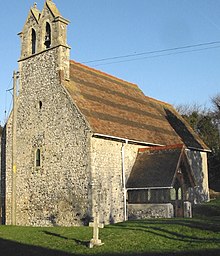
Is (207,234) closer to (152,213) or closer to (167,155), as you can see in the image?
(152,213)

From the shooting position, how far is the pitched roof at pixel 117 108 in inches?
893

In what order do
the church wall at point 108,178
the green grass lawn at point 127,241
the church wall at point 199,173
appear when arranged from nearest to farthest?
1. the green grass lawn at point 127,241
2. the church wall at point 108,178
3. the church wall at point 199,173

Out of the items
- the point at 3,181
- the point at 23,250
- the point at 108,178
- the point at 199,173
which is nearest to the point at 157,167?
the point at 108,178

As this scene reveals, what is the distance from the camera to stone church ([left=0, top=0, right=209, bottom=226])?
21.2 meters

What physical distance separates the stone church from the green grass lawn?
421cm

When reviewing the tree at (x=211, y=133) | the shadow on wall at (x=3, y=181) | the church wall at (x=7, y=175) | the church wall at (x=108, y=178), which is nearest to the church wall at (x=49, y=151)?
the church wall at (x=7, y=175)

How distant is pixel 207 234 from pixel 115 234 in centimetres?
361

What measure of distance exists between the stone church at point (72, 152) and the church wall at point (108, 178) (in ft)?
0.18

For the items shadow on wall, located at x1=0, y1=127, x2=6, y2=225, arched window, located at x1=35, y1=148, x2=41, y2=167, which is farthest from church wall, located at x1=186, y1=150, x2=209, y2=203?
shadow on wall, located at x1=0, y1=127, x2=6, y2=225

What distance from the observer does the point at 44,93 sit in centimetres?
2378

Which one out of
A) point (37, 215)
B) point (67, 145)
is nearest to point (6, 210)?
point (37, 215)

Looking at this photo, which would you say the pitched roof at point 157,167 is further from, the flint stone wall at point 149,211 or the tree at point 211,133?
the tree at point 211,133

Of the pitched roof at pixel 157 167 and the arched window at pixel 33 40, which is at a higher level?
the arched window at pixel 33 40

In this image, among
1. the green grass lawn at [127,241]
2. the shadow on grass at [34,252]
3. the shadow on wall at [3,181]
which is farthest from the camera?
the shadow on wall at [3,181]
